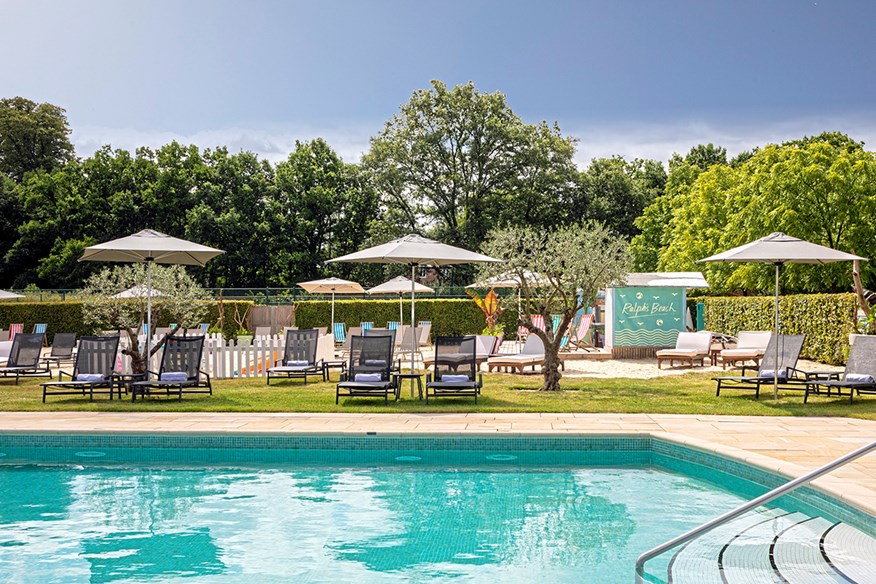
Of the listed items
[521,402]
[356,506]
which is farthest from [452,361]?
[356,506]

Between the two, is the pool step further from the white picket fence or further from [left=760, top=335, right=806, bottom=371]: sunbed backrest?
the white picket fence

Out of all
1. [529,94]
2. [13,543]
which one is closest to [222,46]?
[13,543]

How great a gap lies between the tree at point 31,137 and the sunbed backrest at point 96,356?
40083 millimetres

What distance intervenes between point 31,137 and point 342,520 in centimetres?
5005

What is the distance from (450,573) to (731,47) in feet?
70.4

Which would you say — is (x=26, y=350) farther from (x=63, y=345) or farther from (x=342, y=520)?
(x=342, y=520)

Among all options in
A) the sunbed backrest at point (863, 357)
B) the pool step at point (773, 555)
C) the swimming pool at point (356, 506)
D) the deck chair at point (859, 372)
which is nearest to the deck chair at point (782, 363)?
the deck chair at point (859, 372)

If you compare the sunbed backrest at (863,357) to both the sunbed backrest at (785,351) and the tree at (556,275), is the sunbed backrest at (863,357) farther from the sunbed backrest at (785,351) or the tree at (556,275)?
the tree at (556,275)

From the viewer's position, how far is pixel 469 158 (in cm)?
4222

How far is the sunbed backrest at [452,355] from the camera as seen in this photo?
1145 centimetres

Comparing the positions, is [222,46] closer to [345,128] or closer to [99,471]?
[99,471]

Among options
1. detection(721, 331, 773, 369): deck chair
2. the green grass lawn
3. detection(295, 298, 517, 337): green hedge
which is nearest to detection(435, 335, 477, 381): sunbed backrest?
the green grass lawn

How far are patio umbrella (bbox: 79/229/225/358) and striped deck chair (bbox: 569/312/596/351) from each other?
31.3 ft

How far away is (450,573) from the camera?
5.45m
